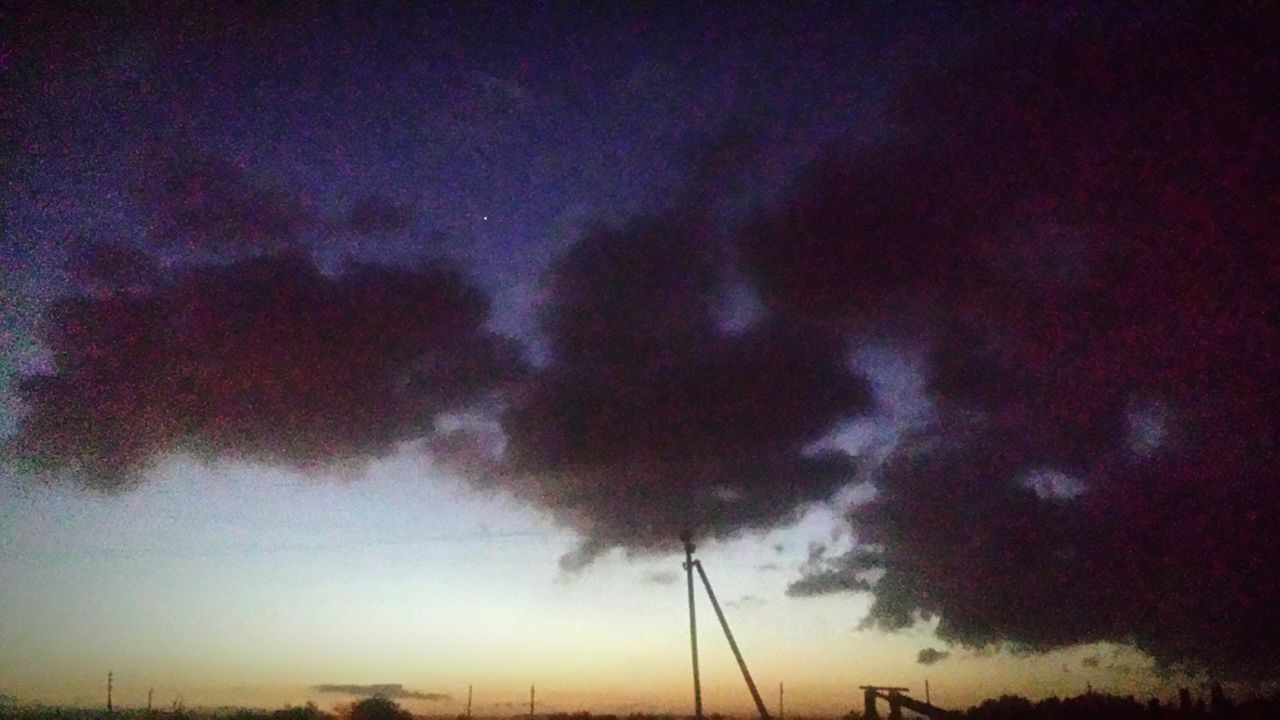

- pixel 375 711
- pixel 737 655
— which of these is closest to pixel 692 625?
pixel 737 655

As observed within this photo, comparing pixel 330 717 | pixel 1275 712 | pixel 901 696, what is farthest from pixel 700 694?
pixel 330 717

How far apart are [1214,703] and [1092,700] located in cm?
931

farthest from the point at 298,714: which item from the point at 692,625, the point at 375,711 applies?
the point at 692,625

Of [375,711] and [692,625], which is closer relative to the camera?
[692,625]

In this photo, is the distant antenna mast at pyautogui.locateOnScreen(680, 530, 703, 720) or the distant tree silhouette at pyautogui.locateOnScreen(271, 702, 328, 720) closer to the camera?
the distant antenna mast at pyautogui.locateOnScreen(680, 530, 703, 720)

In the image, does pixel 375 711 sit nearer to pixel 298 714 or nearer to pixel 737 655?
pixel 298 714

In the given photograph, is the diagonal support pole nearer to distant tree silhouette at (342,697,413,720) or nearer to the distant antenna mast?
the distant antenna mast

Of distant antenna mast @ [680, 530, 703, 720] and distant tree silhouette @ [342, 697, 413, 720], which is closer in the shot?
distant antenna mast @ [680, 530, 703, 720]

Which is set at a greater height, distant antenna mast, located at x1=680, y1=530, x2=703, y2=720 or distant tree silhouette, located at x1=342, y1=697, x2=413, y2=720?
distant antenna mast, located at x1=680, y1=530, x2=703, y2=720

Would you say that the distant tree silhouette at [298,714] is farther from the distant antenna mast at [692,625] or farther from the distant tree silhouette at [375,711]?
the distant antenna mast at [692,625]

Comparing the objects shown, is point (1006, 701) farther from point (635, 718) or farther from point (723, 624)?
point (635, 718)

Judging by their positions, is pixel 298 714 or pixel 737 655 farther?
pixel 298 714

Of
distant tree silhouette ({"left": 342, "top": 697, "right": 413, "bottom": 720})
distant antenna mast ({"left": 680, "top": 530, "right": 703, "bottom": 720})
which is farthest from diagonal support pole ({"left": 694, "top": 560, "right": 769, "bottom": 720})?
distant tree silhouette ({"left": 342, "top": 697, "right": 413, "bottom": 720})

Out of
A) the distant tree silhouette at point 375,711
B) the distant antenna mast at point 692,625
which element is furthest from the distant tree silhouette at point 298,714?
the distant antenna mast at point 692,625
